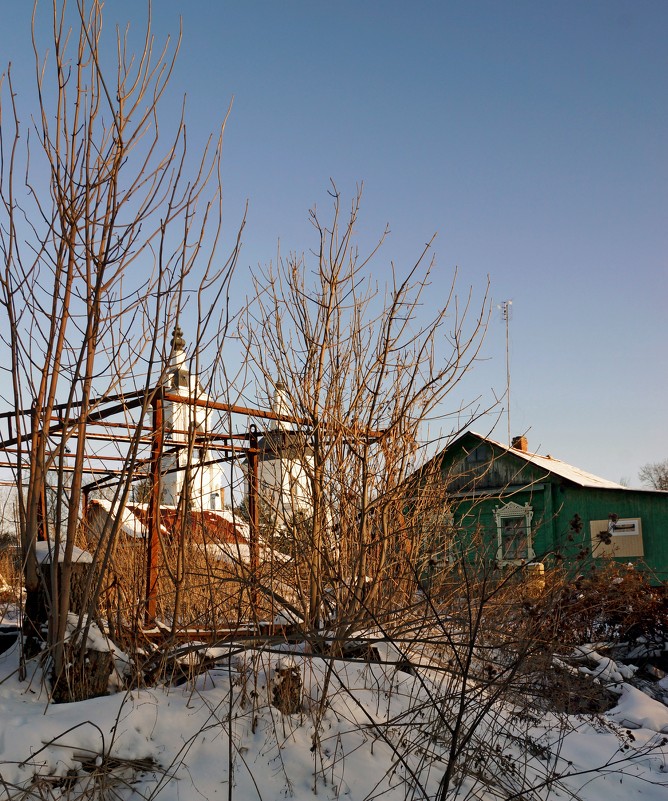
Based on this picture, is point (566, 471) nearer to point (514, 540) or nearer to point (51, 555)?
point (514, 540)

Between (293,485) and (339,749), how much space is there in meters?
1.89

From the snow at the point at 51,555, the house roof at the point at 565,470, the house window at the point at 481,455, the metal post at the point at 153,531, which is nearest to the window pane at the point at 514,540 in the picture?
the metal post at the point at 153,531

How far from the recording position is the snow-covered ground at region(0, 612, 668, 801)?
11.5 ft

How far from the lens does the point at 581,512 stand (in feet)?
62.9

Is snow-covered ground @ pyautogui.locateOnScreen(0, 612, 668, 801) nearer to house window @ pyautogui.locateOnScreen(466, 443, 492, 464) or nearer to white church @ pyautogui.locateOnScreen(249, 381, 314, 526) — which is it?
white church @ pyautogui.locateOnScreen(249, 381, 314, 526)

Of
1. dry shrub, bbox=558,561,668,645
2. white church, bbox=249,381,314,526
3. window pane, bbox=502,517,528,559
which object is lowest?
dry shrub, bbox=558,561,668,645

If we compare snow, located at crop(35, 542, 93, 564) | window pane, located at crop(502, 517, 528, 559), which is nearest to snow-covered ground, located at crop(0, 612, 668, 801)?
snow, located at crop(35, 542, 93, 564)

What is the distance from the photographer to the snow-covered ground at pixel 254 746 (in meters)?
3.50

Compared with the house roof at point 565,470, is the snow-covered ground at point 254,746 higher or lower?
lower

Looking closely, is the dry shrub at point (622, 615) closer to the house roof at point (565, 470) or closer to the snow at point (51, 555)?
the snow at point (51, 555)

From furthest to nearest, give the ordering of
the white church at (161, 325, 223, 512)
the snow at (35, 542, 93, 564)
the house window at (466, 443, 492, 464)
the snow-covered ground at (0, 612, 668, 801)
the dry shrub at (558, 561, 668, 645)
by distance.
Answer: the house window at (466, 443, 492, 464), the dry shrub at (558, 561, 668, 645), the white church at (161, 325, 223, 512), the snow at (35, 542, 93, 564), the snow-covered ground at (0, 612, 668, 801)

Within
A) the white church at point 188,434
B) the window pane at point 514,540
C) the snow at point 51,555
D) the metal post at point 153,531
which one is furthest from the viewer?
the window pane at point 514,540

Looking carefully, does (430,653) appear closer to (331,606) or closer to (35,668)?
(331,606)

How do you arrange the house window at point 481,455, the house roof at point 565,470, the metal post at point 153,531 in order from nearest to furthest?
the metal post at point 153,531 → the house roof at point 565,470 → the house window at point 481,455
